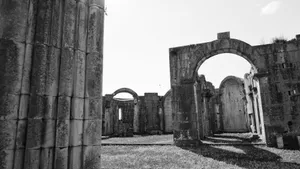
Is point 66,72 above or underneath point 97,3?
underneath

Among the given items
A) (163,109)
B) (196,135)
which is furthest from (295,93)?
(163,109)

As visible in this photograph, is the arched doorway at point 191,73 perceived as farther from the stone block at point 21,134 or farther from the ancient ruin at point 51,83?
the stone block at point 21,134

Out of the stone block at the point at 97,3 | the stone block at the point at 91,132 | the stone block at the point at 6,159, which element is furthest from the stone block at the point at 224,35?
the stone block at the point at 6,159

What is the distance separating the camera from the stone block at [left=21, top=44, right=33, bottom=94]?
6.02 ft

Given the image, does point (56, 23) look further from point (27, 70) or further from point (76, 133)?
point (76, 133)

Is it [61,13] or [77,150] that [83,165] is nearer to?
[77,150]

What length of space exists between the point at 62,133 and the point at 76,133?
0.15m

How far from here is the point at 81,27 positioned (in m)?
2.27

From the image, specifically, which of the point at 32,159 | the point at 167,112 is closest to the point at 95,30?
the point at 32,159

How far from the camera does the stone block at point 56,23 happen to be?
2.04m

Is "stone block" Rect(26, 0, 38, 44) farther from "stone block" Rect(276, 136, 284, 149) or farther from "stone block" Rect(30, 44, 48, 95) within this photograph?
"stone block" Rect(276, 136, 284, 149)

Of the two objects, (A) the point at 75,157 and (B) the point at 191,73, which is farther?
(B) the point at 191,73

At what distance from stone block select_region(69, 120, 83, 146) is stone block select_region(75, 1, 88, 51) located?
2.68 feet

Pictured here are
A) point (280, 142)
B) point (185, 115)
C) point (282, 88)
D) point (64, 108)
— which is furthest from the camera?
point (185, 115)
